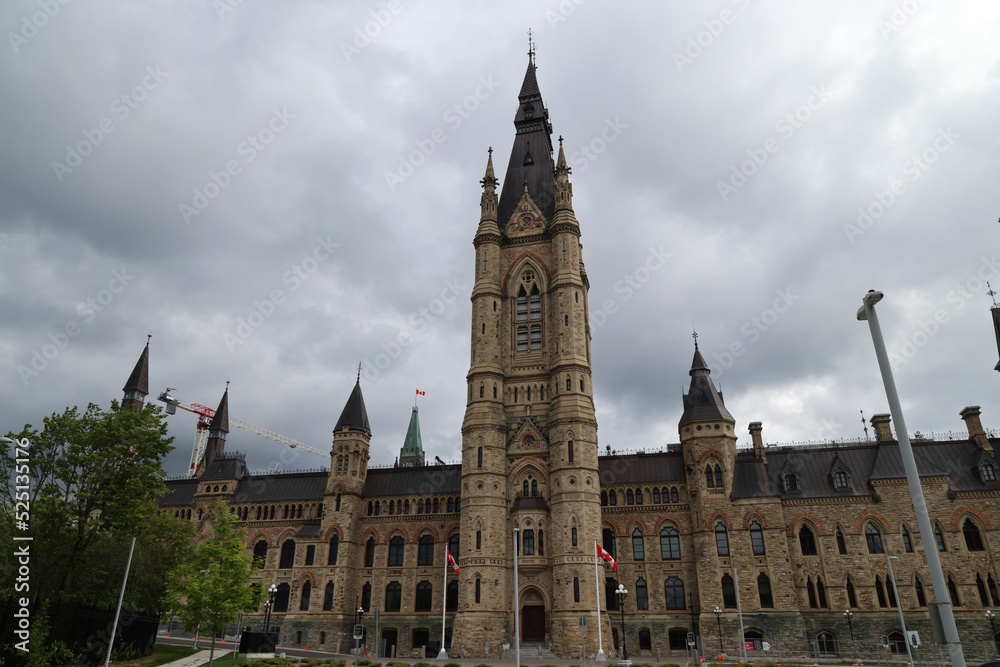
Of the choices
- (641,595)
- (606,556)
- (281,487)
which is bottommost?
(641,595)

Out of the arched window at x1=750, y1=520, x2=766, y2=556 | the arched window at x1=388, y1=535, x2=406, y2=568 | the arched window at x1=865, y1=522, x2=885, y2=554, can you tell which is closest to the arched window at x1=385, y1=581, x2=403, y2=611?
the arched window at x1=388, y1=535, x2=406, y2=568

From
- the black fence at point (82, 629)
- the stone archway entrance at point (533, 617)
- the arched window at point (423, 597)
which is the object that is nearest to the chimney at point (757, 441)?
the stone archway entrance at point (533, 617)

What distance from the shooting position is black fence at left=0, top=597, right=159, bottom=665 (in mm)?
24141

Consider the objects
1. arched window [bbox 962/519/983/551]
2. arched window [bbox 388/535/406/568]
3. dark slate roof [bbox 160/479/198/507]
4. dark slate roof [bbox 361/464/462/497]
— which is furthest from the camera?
dark slate roof [bbox 160/479/198/507]

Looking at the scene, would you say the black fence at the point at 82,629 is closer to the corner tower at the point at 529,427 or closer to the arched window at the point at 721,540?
the corner tower at the point at 529,427

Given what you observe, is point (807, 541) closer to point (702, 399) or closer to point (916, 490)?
point (702, 399)

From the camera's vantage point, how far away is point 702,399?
178 ft

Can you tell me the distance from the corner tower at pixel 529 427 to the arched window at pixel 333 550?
14.9 meters

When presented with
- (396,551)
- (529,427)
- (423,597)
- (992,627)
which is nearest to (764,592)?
(992,627)

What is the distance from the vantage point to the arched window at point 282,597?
58.1 meters

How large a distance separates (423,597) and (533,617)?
12.2 m

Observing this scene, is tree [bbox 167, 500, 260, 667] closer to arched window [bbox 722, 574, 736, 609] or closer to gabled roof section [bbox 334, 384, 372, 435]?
gabled roof section [bbox 334, 384, 372, 435]

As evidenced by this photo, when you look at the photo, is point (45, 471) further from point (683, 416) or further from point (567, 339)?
point (683, 416)

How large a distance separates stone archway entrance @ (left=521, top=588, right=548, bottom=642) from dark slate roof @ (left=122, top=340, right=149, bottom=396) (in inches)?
2058
